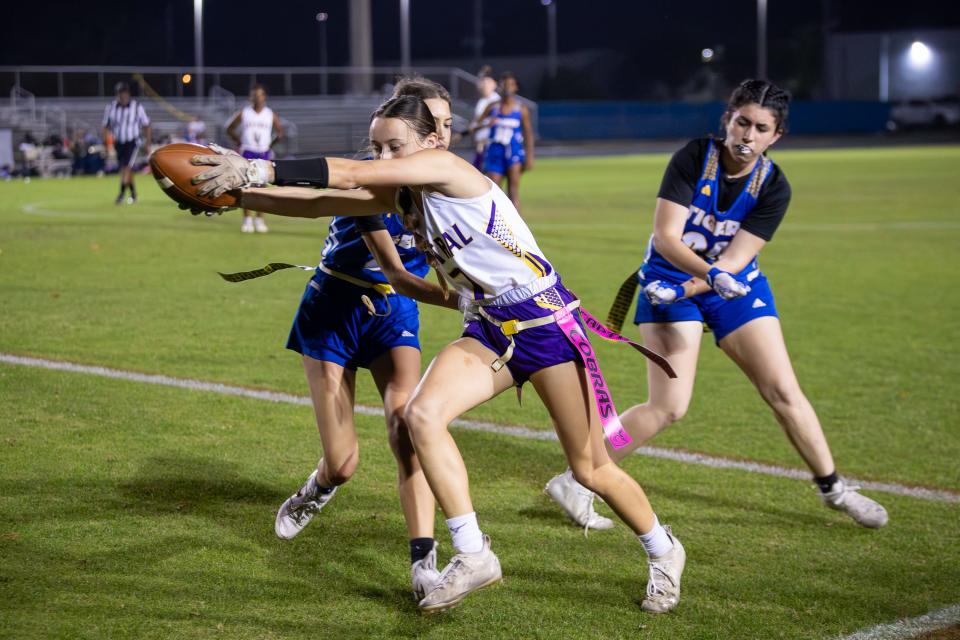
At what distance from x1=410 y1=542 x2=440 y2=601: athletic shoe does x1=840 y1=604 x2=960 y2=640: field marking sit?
146 cm

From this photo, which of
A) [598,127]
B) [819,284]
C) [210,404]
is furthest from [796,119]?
[210,404]

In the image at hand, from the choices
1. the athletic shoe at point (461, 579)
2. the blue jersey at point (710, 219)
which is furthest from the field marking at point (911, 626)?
the blue jersey at point (710, 219)

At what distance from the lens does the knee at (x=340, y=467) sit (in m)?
5.04

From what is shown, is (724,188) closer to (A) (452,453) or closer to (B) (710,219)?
(B) (710,219)

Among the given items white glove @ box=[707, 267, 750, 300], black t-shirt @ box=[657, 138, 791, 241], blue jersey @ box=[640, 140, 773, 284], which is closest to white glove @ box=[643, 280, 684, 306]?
blue jersey @ box=[640, 140, 773, 284]

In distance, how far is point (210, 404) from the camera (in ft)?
24.3

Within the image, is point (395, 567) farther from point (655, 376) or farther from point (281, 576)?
point (655, 376)

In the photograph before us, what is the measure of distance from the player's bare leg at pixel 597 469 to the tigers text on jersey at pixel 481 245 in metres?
0.35

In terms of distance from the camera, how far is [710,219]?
5.56 metres

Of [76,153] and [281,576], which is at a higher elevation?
[76,153]

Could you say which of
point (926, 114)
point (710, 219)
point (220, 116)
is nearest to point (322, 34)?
point (926, 114)

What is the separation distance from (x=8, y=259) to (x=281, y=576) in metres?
10.9

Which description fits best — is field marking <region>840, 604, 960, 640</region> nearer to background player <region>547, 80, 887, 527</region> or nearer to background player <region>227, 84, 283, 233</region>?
background player <region>547, 80, 887, 527</region>

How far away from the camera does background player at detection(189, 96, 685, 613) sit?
409 centimetres
